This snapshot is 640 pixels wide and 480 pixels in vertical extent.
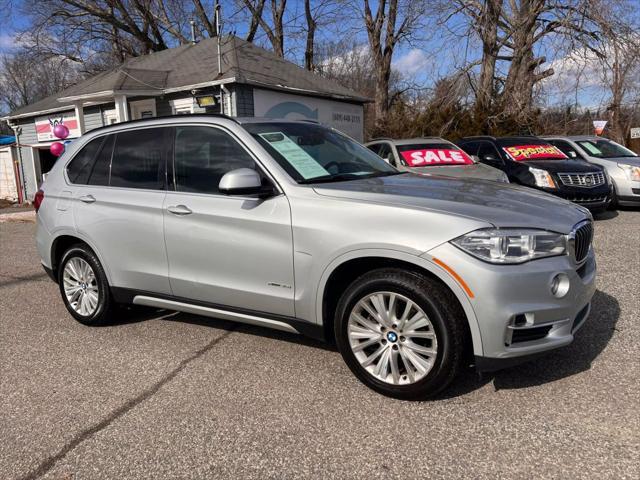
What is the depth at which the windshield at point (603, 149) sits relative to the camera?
1135 centimetres

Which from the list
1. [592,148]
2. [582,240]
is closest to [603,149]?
[592,148]

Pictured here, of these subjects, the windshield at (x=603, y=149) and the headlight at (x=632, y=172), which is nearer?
the headlight at (x=632, y=172)

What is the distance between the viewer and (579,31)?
17.2 metres

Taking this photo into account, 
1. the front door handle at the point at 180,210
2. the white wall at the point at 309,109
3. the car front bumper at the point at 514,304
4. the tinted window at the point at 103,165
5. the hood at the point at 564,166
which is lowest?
the car front bumper at the point at 514,304

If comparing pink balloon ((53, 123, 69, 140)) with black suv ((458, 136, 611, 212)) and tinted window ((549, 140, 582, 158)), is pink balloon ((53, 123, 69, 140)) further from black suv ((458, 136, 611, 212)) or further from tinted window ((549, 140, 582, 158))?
tinted window ((549, 140, 582, 158))

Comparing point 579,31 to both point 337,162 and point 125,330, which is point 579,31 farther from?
point 125,330

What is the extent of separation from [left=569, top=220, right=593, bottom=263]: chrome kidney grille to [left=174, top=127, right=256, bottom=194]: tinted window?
2.12m

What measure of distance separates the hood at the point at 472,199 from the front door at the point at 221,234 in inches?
18.1

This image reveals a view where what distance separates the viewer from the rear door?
4.13 meters

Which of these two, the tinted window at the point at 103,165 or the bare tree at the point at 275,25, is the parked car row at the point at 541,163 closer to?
the tinted window at the point at 103,165

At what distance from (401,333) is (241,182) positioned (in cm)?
137

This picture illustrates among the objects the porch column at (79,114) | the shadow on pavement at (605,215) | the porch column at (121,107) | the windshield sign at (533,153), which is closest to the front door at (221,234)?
the windshield sign at (533,153)

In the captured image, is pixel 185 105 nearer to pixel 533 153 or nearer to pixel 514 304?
pixel 533 153

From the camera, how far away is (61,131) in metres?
18.7
